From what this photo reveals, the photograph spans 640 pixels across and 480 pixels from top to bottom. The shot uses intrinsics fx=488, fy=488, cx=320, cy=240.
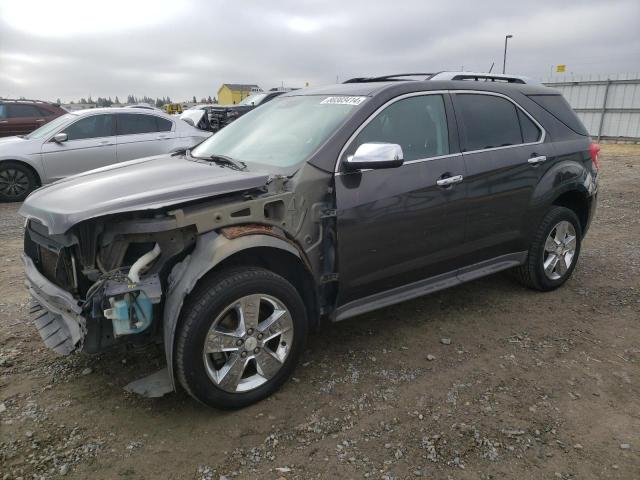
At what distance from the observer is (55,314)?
2967 millimetres

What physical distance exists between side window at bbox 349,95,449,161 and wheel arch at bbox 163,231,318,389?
86 centimetres

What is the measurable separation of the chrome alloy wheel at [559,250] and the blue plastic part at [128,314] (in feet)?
11.3

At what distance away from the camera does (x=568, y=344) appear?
11.9ft

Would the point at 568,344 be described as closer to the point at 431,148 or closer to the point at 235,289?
the point at 431,148

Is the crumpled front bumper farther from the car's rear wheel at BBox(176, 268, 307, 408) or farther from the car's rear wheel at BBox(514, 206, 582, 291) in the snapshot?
the car's rear wheel at BBox(514, 206, 582, 291)

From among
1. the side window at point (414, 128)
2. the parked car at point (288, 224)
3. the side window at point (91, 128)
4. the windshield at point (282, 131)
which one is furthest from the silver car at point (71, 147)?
the side window at point (414, 128)

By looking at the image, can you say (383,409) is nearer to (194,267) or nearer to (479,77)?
(194,267)

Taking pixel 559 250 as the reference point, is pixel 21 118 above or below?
above

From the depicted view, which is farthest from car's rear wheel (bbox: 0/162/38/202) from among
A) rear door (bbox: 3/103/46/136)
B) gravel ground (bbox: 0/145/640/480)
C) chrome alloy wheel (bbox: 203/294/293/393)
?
chrome alloy wheel (bbox: 203/294/293/393)

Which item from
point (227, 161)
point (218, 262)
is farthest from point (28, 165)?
point (218, 262)

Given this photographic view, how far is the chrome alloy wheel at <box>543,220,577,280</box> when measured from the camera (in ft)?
14.6

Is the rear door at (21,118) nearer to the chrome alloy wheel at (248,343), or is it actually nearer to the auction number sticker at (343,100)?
the auction number sticker at (343,100)

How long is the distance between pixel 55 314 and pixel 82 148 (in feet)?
22.2

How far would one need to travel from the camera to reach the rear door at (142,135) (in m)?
9.17
